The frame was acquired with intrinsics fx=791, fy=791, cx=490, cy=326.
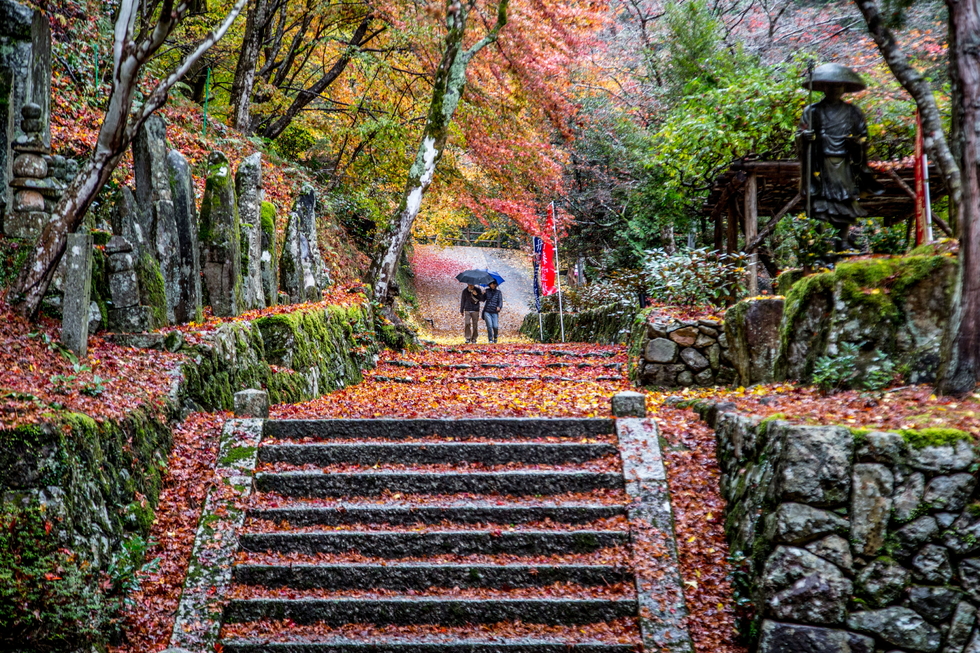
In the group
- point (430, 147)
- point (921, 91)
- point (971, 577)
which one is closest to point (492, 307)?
point (430, 147)

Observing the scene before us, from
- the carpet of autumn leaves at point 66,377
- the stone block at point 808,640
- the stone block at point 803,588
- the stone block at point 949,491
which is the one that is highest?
the carpet of autumn leaves at point 66,377

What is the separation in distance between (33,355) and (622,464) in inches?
187

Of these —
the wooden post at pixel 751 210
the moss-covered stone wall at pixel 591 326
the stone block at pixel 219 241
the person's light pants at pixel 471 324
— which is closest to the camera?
the stone block at pixel 219 241

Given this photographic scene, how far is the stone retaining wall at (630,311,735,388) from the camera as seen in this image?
949 centimetres

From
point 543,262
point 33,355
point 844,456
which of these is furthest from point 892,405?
point 543,262

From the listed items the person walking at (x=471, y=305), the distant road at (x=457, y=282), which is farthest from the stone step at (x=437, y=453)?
the distant road at (x=457, y=282)

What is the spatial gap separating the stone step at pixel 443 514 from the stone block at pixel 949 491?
7.44ft

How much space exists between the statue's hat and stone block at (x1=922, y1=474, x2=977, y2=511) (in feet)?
14.6

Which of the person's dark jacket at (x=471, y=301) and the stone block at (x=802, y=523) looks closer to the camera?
the stone block at (x=802, y=523)

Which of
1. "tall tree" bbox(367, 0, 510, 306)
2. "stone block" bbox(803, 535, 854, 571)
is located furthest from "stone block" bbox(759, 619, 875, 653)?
"tall tree" bbox(367, 0, 510, 306)

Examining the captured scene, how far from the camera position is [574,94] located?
23.4m

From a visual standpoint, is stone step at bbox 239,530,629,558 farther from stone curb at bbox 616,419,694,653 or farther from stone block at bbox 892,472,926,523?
stone block at bbox 892,472,926,523

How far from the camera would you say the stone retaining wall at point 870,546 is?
14.8 feet

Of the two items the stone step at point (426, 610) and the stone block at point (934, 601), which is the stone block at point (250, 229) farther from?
the stone block at point (934, 601)
